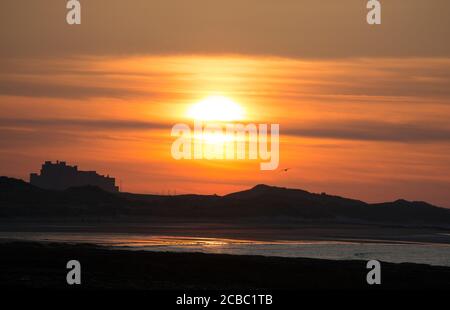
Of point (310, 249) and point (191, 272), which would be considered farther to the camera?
point (310, 249)

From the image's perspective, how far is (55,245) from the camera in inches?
3243

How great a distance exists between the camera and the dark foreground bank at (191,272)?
5369cm

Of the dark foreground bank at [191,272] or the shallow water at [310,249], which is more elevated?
the shallow water at [310,249]

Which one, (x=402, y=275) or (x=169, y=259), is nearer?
(x=402, y=275)

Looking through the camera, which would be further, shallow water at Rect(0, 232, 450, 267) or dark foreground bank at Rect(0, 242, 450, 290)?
shallow water at Rect(0, 232, 450, 267)

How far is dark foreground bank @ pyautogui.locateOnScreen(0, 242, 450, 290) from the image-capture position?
176 feet

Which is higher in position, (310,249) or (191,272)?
(310,249)

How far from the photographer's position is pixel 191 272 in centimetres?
6147

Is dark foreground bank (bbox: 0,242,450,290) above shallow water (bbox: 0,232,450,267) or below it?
below
